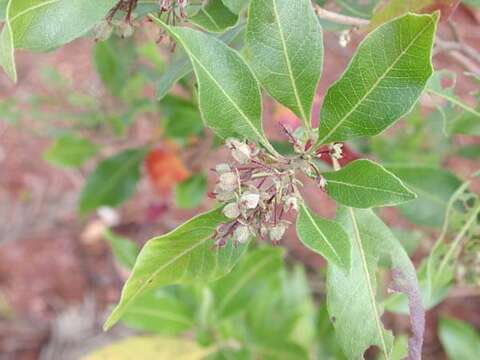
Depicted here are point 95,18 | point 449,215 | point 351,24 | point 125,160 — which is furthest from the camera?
point 125,160

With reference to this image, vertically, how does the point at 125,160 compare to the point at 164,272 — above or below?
below

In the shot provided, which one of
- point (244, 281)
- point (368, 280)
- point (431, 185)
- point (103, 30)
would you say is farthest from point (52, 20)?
point (244, 281)

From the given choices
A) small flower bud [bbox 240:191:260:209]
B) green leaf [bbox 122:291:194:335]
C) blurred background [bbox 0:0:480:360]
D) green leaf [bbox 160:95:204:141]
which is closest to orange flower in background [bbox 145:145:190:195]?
blurred background [bbox 0:0:480:360]

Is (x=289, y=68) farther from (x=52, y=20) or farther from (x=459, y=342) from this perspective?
(x=459, y=342)

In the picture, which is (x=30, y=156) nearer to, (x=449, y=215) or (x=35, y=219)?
(x=35, y=219)

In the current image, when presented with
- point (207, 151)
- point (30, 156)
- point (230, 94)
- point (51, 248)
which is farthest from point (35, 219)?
point (230, 94)

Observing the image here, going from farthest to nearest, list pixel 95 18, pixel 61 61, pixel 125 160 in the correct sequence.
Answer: pixel 61 61 < pixel 125 160 < pixel 95 18

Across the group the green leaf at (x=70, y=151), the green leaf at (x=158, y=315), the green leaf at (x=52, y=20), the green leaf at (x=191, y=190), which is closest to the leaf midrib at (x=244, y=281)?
the green leaf at (x=158, y=315)
